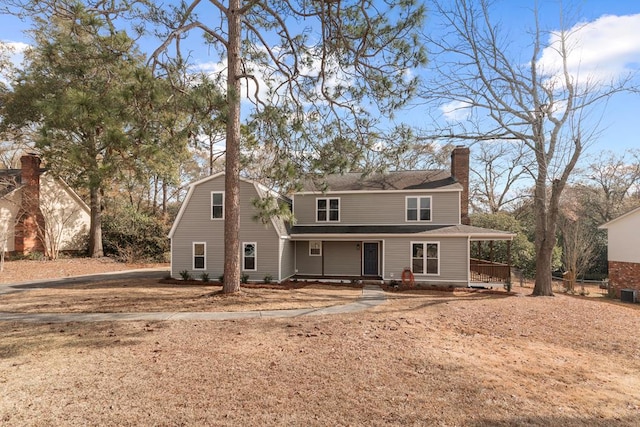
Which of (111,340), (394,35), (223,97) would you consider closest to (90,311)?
(111,340)

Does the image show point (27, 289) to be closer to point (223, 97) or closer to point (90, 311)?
point (90, 311)

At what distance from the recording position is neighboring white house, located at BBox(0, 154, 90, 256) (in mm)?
21016

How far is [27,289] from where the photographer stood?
13.4 metres

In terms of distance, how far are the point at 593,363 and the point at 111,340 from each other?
9299 mm

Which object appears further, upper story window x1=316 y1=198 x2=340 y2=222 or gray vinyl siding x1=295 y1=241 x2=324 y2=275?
gray vinyl siding x1=295 y1=241 x2=324 y2=275

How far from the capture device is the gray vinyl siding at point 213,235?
53.5ft

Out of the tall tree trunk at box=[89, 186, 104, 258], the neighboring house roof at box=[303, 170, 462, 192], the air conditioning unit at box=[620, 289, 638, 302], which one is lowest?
the air conditioning unit at box=[620, 289, 638, 302]

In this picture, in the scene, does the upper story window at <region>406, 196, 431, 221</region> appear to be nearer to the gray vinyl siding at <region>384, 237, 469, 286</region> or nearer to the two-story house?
the two-story house

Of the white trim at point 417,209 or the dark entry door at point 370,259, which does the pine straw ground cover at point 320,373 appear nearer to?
the white trim at point 417,209

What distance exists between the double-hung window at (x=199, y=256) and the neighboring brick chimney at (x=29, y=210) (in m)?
12.2

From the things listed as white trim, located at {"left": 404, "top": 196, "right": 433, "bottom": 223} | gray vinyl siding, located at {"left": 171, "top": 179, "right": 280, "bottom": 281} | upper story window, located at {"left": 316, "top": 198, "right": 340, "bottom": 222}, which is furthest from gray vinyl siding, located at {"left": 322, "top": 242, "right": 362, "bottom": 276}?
gray vinyl siding, located at {"left": 171, "top": 179, "right": 280, "bottom": 281}

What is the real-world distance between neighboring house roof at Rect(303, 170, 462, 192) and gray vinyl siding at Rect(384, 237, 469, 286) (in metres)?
2.62

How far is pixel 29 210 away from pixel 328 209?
59.7ft

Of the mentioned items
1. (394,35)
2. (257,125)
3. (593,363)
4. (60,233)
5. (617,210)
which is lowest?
(593,363)
